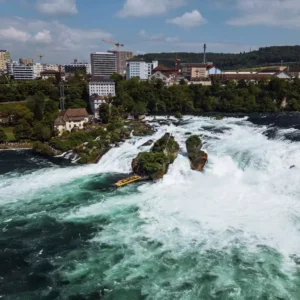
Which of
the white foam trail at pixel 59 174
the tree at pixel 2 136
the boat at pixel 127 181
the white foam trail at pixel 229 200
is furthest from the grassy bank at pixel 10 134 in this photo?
the white foam trail at pixel 229 200

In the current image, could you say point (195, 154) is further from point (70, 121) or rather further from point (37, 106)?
point (37, 106)

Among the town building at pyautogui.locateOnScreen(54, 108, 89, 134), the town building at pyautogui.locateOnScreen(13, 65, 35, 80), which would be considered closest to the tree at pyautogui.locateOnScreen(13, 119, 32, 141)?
the town building at pyautogui.locateOnScreen(54, 108, 89, 134)

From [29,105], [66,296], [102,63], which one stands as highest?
[102,63]

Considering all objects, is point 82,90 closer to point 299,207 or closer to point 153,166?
point 153,166

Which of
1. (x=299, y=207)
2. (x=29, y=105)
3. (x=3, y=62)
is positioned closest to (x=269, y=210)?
(x=299, y=207)

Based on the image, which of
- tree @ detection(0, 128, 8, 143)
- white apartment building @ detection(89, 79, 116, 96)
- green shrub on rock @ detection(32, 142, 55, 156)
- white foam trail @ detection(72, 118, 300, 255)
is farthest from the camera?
white apartment building @ detection(89, 79, 116, 96)

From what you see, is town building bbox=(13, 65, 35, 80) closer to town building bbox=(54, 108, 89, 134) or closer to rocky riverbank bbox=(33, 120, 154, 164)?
town building bbox=(54, 108, 89, 134)

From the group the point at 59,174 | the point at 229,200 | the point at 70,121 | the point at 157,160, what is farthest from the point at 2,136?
the point at 229,200

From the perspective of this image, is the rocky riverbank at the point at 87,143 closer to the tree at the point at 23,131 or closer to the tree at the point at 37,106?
the tree at the point at 23,131
